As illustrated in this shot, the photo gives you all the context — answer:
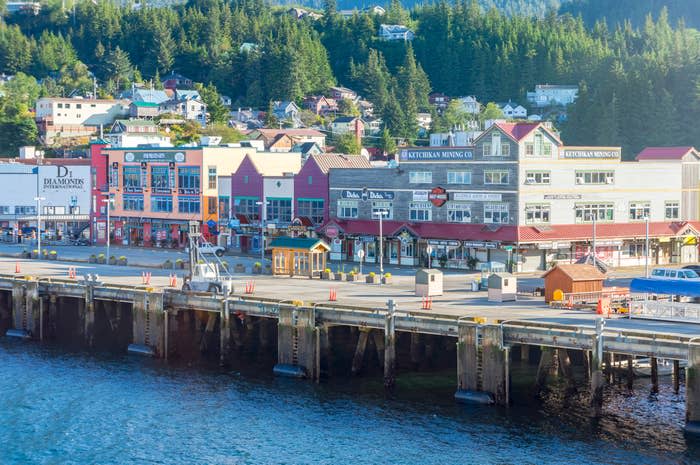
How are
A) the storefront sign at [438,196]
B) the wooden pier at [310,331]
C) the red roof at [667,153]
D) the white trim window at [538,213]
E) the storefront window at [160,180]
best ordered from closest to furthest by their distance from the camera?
the wooden pier at [310,331]
the white trim window at [538,213]
the storefront sign at [438,196]
the red roof at [667,153]
the storefront window at [160,180]

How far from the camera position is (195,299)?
257 ft

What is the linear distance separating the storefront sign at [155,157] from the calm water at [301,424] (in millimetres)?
60921

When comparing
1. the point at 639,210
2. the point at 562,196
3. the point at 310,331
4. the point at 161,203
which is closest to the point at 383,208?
the point at 562,196

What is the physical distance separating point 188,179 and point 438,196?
112ft

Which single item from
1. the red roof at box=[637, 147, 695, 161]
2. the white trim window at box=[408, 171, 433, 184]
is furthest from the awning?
the red roof at box=[637, 147, 695, 161]

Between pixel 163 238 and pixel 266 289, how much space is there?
50371 millimetres

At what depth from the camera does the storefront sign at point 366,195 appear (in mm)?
112875

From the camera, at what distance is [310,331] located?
70312 millimetres

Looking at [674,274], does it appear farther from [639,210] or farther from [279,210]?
[279,210]

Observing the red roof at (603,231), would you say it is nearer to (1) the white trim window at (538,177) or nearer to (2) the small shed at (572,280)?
(1) the white trim window at (538,177)

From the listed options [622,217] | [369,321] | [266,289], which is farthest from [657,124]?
[369,321]

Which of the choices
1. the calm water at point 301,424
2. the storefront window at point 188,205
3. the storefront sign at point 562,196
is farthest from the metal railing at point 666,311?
the storefront window at point 188,205

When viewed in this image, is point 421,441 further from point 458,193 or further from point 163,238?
point 163,238

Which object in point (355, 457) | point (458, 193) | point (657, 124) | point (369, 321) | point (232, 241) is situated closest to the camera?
point (355, 457)
